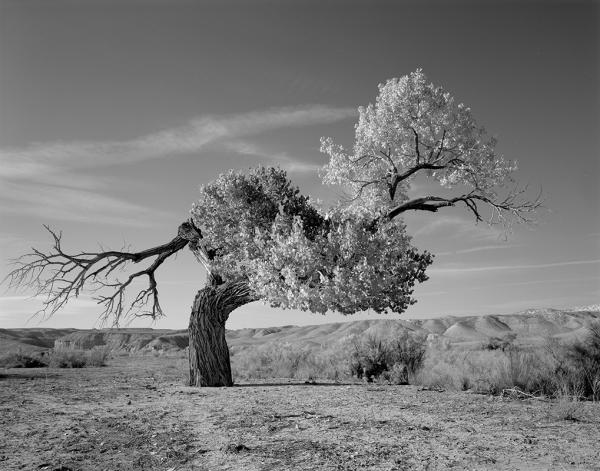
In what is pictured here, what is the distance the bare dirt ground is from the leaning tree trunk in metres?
1.69

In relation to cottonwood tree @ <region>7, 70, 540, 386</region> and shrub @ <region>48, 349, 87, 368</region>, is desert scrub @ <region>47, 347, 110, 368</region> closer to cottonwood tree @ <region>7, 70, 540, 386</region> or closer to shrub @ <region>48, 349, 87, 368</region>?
shrub @ <region>48, 349, 87, 368</region>

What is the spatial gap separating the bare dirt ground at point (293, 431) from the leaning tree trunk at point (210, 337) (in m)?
1.69

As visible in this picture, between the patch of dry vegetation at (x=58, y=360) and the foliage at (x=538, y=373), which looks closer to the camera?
the foliage at (x=538, y=373)

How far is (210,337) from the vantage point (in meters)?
14.9

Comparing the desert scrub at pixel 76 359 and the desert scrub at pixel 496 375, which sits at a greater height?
the desert scrub at pixel 76 359

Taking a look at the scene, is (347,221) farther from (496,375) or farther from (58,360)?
(58,360)

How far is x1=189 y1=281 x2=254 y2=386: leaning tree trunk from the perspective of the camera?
1473cm

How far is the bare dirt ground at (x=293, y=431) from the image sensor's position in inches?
261

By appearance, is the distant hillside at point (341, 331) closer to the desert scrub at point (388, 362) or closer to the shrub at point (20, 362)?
the shrub at point (20, 362)

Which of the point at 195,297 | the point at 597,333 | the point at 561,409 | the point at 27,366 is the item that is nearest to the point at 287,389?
the point at 195,297

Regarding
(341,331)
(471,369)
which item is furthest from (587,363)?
(341,331)

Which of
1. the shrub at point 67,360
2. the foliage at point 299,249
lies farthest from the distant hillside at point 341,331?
the foliage at point 299,249

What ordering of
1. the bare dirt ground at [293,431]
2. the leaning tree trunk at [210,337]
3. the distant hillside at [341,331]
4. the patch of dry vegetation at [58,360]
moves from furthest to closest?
the distant hillside at [341,331] < the patch of dry vegetation at [58,360] < the leaning tree trunk at [210,337] < the bare dirt ground at [293,431]

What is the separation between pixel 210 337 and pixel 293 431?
7.15 m
